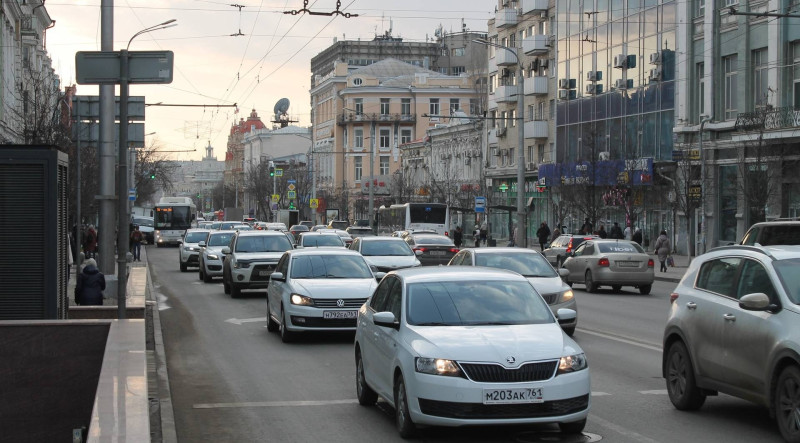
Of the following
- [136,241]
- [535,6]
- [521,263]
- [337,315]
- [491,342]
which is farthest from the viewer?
[535,6]

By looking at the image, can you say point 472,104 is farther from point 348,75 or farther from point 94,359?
point 94,359

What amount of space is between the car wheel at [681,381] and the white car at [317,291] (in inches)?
275

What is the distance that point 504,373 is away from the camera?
28.5 feet

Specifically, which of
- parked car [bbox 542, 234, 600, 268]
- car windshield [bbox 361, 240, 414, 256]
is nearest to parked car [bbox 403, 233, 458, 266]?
parked car [bbox 542, 234, 600, 268]

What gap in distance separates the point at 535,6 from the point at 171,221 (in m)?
29.5

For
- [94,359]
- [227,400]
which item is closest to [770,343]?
[227,400]

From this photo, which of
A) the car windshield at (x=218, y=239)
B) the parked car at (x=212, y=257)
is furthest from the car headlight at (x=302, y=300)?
the car windshield at (x=218, y=239)

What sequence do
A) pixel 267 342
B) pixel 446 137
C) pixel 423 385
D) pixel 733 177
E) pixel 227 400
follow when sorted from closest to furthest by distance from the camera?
pixel 423 385, pixel 227 400, pixel 267 342, pixel 733 177, pixel 446 137

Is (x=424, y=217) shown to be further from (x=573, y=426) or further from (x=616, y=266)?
(x=573, y=426)

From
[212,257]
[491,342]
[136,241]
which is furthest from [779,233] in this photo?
[136,241]

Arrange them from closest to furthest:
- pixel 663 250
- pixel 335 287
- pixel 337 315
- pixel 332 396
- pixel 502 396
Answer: pixel 502 396 < pixel 332 396 < pixel 337 315 < pixel 335 287 < pixel 663 250

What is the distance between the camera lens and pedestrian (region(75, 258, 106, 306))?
16.8 metres

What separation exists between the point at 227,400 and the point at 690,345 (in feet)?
16.0

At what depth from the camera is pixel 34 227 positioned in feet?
40.0
